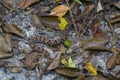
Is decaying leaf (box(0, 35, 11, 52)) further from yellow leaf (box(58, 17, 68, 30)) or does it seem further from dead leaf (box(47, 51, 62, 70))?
yellow leaf (box(58, 17, 68, 30))

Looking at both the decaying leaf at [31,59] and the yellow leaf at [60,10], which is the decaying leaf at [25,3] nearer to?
the yellow leaf at [60,10]

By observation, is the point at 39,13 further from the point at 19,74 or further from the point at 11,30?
the point at 19,74

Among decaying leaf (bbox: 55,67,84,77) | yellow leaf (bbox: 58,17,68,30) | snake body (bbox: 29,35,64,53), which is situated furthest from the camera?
yellow leaf (bbox: 58,17,68,30)

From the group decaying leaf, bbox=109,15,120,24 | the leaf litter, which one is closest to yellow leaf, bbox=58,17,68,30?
the leaf litter

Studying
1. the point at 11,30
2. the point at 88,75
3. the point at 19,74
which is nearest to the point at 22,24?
the point at 11,30

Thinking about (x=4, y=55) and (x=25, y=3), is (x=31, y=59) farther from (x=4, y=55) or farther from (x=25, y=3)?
(x=25, y=3)

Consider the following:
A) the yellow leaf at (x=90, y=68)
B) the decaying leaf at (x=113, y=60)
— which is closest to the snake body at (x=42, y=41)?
the yellow leaf at (x=90, y=68)
